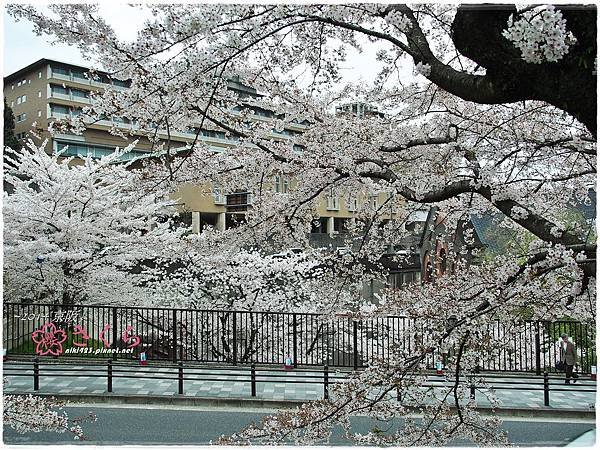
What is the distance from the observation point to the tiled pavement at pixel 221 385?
121 inches

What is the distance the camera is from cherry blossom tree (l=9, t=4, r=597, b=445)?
5.35 feet

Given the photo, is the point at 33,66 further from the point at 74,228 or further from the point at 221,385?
the point at 221,385

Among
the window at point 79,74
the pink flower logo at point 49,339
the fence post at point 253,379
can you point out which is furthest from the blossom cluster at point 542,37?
the pink flower logo at point 49,339

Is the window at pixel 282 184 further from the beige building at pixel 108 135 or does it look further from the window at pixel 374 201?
the window at pixel 374 201

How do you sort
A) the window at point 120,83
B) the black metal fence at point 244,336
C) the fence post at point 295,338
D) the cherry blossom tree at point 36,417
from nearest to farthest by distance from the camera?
1. the window at point 120,83
2. the cherry blossom tree at point 36,417
3. the black metal fence at point 244,336
4. the fence post at point 295,338

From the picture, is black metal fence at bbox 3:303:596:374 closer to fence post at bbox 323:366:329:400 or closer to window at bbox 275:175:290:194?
fence post at bbox 323:366:329:400

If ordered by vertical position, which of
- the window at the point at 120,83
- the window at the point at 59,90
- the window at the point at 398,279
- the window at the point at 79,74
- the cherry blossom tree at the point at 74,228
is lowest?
the window at the point at 398,279

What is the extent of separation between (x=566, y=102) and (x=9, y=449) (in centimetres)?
304

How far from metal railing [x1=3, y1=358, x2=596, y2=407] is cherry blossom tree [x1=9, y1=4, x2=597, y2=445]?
44 centimetres

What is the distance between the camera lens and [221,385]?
3443mm

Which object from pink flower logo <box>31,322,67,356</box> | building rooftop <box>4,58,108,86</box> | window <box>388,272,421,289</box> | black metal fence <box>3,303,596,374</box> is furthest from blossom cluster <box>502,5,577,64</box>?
pink flower logo <box>31,322,67,356</box>

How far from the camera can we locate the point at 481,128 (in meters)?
2.99

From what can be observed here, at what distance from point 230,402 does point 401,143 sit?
1918 mm

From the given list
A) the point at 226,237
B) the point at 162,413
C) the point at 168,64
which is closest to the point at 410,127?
the point at 226,237
